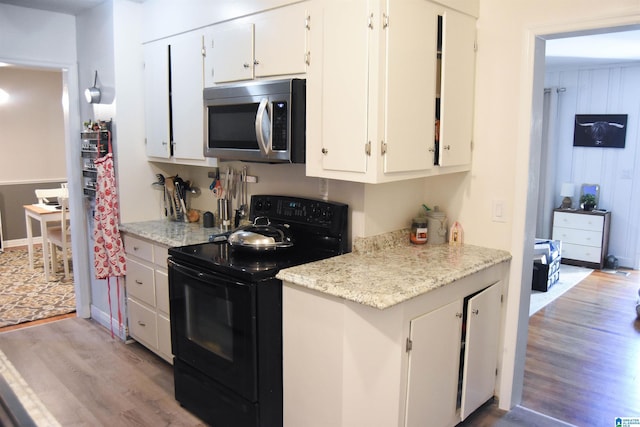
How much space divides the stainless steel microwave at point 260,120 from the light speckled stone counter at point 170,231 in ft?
1.89

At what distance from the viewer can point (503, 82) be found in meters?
2.64

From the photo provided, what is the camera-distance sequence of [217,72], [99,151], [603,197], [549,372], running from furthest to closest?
1. [603,197]
2. [99,151]
3. [549,372]
4. [217,72]

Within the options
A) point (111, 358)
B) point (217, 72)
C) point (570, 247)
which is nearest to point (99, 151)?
point (217, 72)

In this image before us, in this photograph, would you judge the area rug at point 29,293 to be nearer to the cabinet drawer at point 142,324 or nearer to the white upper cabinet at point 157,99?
the cabinet drawer at point 142,324

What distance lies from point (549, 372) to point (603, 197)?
3751mm

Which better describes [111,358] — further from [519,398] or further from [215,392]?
[519,398]

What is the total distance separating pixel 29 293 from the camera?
4.85 m

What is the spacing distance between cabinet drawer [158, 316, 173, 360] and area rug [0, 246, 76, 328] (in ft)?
5.10

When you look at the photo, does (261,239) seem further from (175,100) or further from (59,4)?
(59,4)

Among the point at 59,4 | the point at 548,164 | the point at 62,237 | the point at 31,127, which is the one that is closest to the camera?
the point at 59,4

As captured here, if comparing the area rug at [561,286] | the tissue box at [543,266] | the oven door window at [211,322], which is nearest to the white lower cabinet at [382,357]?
the oven door window at [211,322]

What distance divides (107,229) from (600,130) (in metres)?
5.65

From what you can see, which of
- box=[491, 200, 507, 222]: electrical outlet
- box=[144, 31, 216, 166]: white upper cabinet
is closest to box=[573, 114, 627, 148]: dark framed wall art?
box=[491, 200, 507, 222]: electrical outlet

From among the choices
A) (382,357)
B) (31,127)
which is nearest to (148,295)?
(382,357)
